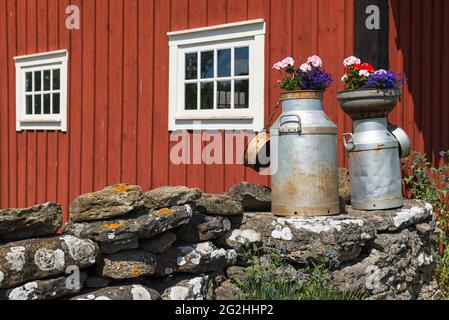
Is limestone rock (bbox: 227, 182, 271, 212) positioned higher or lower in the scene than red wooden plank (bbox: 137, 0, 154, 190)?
lower

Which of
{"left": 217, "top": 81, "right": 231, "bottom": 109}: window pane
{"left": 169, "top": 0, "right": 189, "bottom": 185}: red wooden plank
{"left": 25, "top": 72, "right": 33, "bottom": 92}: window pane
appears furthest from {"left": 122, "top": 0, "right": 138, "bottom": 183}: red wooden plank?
{"left": 25, "top": 72, "right": 33, "bottom": 92}: window pane

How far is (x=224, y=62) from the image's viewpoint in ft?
20.1

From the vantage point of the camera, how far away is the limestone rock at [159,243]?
3.76 m

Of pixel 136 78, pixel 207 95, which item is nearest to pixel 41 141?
pixel 136 78

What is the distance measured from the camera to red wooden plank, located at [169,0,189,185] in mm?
6477

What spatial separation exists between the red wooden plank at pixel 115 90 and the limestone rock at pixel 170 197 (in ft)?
10.9

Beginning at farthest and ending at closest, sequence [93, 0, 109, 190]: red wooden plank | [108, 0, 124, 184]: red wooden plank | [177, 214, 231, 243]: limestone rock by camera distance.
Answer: [93, 0, 109, 190]: red wooden plank
[108, 0, 124, 184]: red wooden plank
[177, 214, 231, 243]: limestone rock

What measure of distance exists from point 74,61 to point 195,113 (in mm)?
2259

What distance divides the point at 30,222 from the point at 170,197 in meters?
0.89

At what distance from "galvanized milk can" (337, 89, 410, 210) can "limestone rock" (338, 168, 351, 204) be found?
0.28 meters

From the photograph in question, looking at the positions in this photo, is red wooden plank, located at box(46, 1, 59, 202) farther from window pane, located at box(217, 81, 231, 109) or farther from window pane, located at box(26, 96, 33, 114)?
window pane, located at box(217, 81, 231, 109)

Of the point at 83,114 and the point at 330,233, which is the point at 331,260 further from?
the point at 83,114

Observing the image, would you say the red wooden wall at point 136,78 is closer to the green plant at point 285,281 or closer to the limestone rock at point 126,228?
the green plant at point 285,281

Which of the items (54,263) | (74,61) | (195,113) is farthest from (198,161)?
(54,263)
